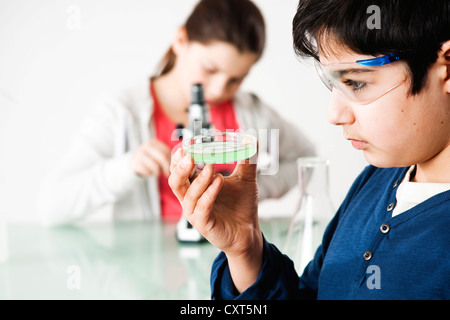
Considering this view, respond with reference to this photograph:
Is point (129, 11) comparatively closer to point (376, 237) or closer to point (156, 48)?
point (156, 48)

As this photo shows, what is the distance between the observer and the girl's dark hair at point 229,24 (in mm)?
2010

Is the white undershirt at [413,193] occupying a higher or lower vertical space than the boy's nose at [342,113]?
lower

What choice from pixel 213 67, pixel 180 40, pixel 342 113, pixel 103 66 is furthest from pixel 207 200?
pixel 103 66

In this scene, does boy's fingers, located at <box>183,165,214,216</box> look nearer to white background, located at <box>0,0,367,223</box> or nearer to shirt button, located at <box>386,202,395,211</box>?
shirt button, located at <box>386,202,395,211</box>

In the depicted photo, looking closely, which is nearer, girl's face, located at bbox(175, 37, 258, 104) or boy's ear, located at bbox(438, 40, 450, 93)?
boy's ear, located at bbox(438, 40, 450, 93)

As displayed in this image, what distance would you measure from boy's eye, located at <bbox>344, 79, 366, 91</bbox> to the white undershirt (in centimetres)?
18

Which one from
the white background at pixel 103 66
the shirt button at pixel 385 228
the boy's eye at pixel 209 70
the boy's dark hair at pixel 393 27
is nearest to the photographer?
the boy's dark hair at pixel 393 27

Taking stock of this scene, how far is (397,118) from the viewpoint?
64cm

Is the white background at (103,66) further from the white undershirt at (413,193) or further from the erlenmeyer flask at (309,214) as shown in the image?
the white undershirt at (413,193)

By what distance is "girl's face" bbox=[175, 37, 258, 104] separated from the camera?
79.4 inches

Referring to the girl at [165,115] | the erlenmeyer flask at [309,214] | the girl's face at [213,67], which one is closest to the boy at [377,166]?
the erlenmeyer flask at [309,214]

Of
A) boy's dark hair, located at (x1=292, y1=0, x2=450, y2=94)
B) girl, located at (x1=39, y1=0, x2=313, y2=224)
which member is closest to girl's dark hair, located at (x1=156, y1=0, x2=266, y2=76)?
girl, located at (x1=39, y1=0, x2=313, y2=224)

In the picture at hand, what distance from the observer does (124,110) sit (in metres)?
2.08
